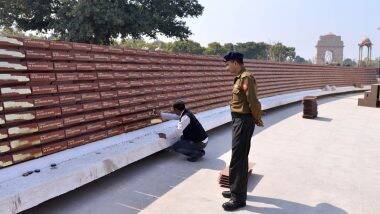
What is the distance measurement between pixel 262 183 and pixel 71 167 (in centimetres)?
294

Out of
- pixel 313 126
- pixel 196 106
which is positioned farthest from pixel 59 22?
pixel 313 126

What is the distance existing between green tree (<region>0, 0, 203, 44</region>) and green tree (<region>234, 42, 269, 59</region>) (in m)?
84.4

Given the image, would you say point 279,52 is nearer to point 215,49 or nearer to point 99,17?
point 215,49

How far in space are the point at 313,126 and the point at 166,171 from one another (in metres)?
6.85

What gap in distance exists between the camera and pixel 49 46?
5.56 m

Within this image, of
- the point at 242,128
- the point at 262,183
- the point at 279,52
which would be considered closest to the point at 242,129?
the point at 242,128

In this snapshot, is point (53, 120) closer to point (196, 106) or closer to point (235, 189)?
point (235, 189)

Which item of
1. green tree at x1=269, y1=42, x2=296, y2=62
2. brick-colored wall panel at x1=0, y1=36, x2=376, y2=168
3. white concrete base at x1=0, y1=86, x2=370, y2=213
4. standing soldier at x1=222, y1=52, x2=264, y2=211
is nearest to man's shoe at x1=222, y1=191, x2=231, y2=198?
standing soldier at x1=222, y1=52, x2=264, y2=211

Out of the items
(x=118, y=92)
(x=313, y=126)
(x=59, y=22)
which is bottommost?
(x=313, y=126)

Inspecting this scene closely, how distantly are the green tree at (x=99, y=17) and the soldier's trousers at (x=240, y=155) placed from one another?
56.4 feet

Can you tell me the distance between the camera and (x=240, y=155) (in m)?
4.81

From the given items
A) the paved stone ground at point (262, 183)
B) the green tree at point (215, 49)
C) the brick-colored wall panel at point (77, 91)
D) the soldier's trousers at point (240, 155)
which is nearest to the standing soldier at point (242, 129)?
the soldier's trousers at point (240, 155)

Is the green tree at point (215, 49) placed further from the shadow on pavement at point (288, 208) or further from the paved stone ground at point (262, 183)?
the shadow on pavement at point (288, 208)

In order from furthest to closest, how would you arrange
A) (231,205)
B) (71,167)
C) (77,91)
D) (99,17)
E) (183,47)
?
(183,47) → (99,17) → (77,91) → (71,167) → (231,205)
